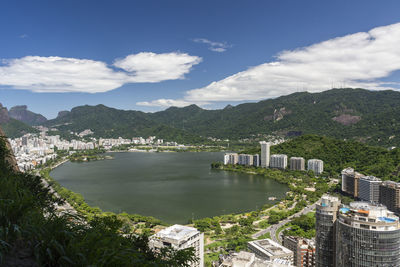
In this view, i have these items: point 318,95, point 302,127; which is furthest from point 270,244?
point 318,95

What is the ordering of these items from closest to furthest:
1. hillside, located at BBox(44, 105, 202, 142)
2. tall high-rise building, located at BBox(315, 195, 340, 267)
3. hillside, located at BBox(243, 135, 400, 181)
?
tall high-rise building, located at BBox(315, 195, 340, 267) → hillside, located at BBox(243, 135, 400, 181) → hillside, located at BBox(44, 105, 202, 142)

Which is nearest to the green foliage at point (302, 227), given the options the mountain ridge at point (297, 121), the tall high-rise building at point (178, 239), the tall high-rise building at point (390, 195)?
the tall high-rise building at point (390, 195)

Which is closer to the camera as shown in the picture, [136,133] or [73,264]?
[73,264]

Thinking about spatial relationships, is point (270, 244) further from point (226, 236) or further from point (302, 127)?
→ point (302, 127)

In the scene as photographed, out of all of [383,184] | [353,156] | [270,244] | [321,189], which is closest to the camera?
[270,244]

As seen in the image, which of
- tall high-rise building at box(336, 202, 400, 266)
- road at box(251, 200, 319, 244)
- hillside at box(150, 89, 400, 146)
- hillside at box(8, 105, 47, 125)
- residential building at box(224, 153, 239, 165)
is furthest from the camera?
hillside at box(8, 105, 47, 125)

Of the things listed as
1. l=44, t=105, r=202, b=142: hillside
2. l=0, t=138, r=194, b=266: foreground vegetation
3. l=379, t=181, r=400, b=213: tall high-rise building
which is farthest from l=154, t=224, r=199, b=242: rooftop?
l=44, t=105, r=202, b=142: hillside

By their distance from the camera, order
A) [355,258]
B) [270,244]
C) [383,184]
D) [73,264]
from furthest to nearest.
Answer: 1. [383,184]
2. [270,244]
3. [355,258]
4. [73,264]

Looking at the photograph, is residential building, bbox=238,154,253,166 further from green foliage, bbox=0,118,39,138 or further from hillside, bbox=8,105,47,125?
hillside, bbox=8,105,47,125
